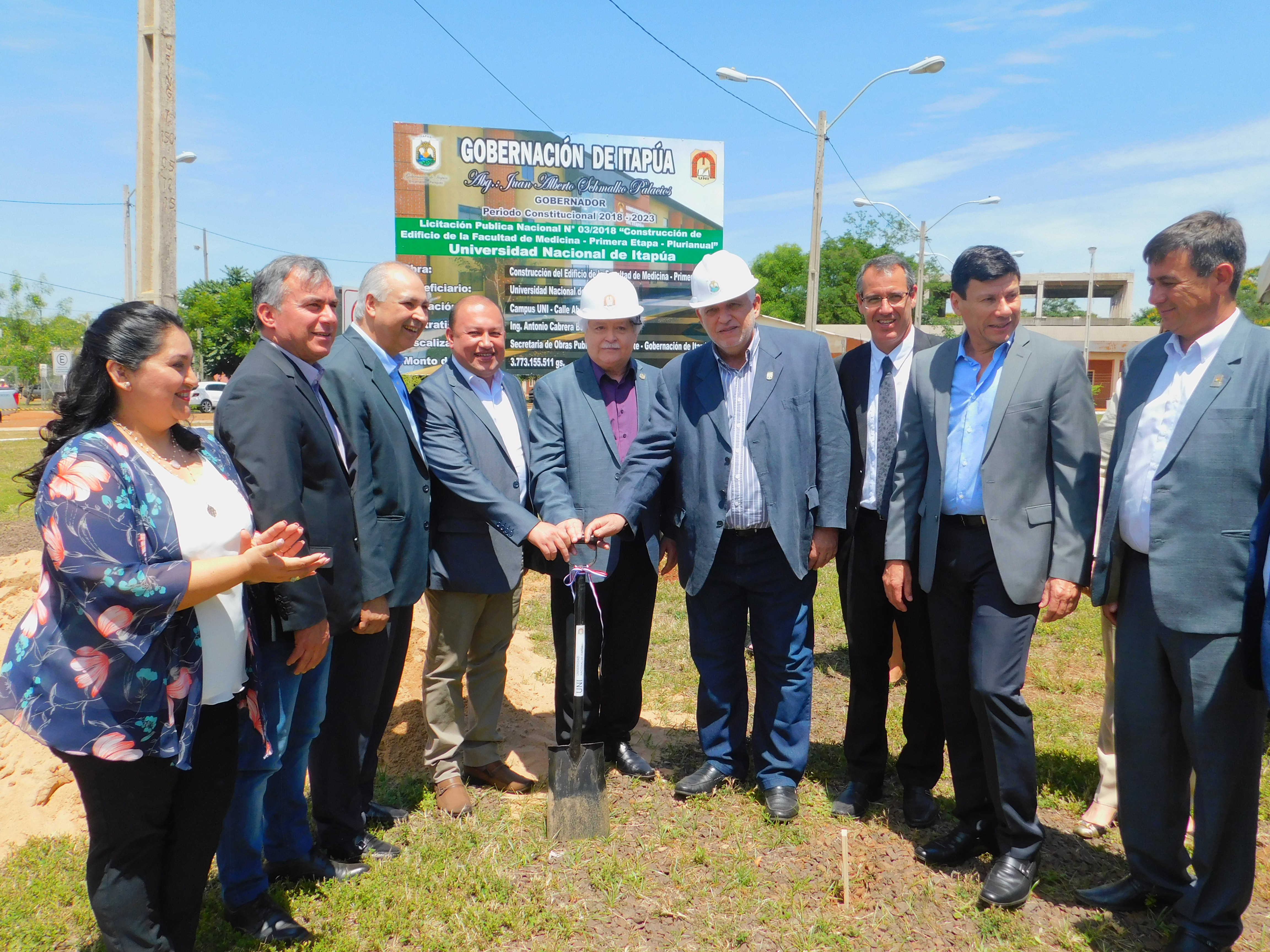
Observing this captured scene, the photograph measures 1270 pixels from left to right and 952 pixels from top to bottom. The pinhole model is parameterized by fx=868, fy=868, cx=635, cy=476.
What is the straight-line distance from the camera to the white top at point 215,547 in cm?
245

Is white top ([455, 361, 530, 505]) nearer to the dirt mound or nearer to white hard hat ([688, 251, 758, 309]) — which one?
white hard hat ([688, 251, 758, 309])

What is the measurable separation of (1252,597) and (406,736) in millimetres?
4070

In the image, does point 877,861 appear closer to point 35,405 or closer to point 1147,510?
point 1147,510

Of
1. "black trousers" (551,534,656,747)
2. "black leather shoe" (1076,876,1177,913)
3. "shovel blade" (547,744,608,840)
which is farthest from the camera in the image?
"black trousers" (551,534,656,747)

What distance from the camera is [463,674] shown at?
4.27 meters

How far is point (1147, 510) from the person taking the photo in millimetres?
3062

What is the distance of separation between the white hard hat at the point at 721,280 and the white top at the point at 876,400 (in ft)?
2.51

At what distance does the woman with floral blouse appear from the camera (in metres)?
2.24

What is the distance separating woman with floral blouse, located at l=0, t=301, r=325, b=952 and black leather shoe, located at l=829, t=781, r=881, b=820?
8.69 ft

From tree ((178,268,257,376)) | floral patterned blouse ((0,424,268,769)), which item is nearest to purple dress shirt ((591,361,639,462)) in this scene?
floral patterned blouse ((0,424,268,769))

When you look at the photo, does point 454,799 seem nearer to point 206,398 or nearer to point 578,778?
point 578,778

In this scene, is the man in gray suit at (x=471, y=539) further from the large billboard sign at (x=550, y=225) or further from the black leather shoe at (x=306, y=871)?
the large billboard sign at (x=550, y=225)

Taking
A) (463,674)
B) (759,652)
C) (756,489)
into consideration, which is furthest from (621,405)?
(463,674)

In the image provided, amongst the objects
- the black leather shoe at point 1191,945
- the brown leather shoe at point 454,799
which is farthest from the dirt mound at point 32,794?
the black leather shoe at point 1191,945
